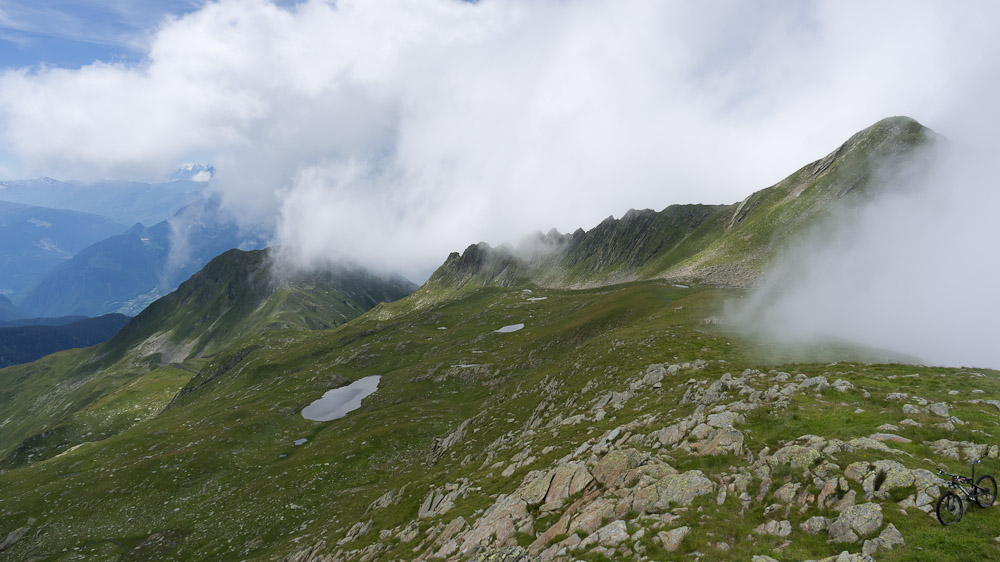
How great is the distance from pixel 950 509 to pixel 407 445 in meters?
63.8

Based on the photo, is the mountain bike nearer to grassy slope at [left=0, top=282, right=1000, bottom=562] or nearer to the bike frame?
the bike frame

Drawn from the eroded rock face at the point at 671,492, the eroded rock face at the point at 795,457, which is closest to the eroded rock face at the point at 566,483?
the eroded rock face at the point at 671,492

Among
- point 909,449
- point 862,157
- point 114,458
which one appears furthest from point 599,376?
point 862,157

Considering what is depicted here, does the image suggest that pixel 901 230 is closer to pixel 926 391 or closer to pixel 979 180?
pixel 979 180

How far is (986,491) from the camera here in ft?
46.4

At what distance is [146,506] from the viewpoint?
60.3 m

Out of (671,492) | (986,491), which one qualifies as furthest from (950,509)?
(671,492)

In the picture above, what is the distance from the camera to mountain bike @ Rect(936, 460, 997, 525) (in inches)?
543

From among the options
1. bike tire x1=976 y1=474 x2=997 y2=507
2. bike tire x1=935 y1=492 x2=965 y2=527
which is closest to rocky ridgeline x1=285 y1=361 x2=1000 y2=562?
bike tire x1=935 y1=492 x2=965 y2=527

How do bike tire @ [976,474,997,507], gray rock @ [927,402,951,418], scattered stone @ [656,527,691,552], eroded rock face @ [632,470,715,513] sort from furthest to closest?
1. gray rock @ [927,402,951,418]
2. eroded rock face @ [632,470,715,513]
3. scattered stone @ [656,527,691,552]
4. bike tire @ [976,474,997,507]

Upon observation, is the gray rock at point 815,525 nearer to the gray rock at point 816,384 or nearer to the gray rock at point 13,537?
the gray rock at point 816,384

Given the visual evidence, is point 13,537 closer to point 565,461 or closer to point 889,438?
point 565,461

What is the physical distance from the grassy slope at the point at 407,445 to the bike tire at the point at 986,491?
898 millimetres

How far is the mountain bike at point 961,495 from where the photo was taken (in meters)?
13.8
